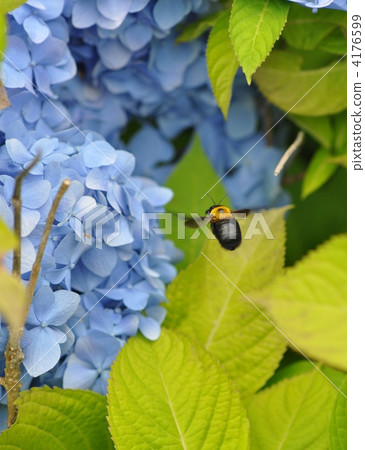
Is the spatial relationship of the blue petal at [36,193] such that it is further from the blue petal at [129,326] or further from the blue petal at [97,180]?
the blue petal at [129,326]

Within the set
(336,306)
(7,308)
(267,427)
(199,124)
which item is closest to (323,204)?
(199,124)

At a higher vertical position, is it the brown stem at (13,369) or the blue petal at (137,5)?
the blue petal at (137,5)

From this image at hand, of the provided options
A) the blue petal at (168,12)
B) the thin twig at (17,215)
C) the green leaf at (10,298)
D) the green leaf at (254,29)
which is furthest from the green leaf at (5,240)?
the blue petal at (168,12)

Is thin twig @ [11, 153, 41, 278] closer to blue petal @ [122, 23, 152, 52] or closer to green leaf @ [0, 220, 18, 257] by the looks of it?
green leaf @ [0, 220, 18, 257]

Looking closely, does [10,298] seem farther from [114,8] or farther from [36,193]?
[114,8]

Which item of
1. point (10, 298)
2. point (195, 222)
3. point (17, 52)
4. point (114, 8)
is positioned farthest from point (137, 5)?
point (10, 298)

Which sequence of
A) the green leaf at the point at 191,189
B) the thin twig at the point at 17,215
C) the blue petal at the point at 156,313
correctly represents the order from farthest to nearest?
the green leaf at the point at 191,189 < the blue petal at the point at 156,313 < the thin twig at the point at 17,215

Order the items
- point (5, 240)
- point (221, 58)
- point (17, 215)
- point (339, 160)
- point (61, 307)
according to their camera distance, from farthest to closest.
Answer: point (339, 160) → point (221, 58) → point (61, 307) → point (17, 215) → point (5, 240)
